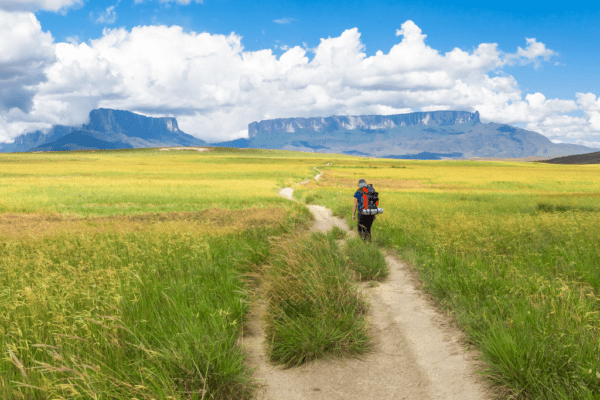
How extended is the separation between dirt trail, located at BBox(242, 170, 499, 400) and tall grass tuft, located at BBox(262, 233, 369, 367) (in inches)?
7.7

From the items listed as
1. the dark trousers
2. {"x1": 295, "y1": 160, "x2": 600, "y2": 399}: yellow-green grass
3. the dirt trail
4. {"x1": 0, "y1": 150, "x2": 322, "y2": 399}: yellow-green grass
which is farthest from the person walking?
the dirt trail

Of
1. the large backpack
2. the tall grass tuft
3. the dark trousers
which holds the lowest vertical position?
the tall grass tuft

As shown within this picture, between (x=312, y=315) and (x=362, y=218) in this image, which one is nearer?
(x=312, y=315)

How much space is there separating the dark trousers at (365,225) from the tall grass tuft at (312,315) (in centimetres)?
449

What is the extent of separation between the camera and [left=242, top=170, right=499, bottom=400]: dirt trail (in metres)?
4.33

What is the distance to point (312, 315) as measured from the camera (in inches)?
229

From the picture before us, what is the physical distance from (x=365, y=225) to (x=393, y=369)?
7381 mm

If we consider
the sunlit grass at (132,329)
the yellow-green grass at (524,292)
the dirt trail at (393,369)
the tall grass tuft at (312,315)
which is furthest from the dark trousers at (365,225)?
the dirt trail at (393,369)

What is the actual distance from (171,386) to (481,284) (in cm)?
584

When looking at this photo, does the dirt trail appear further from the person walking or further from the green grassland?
the person walking

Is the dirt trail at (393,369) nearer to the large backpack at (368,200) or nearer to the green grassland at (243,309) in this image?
the green grassland at (243,309)

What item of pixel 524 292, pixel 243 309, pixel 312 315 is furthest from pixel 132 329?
pixel 524 292

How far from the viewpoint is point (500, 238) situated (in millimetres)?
10945

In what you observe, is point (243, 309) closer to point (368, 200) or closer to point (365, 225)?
point (368, 200)
